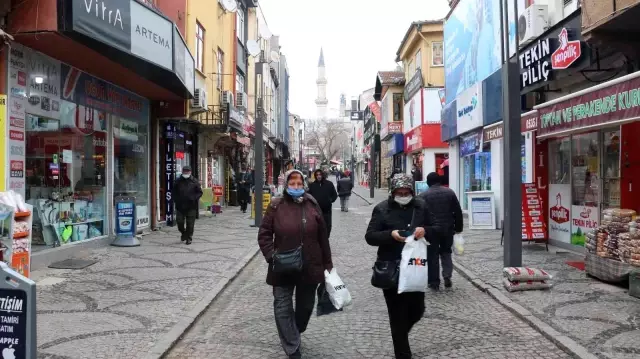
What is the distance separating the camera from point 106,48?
31.2 ft

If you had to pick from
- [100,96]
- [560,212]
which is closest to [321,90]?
[100,96]

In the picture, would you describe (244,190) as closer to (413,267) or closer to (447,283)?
(447,283)

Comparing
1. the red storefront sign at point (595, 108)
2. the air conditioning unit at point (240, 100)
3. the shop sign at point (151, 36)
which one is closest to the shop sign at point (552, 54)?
the red storefront sign at point (595, 108)

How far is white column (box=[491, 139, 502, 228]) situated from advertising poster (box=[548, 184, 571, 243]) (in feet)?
12.1

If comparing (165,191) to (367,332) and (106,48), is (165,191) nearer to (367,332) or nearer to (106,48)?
(106,48)

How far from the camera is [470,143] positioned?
64.6 ft

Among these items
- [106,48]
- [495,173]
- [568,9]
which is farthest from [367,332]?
[495,173]

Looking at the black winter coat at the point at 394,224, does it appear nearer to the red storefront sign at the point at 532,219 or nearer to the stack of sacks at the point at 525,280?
the stack of sacks at the point at 525,280

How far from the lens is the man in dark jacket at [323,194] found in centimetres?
1024

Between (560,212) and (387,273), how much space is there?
8.32 metres

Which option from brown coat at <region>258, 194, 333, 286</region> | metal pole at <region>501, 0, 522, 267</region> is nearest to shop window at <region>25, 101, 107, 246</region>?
brown coat at <region>258, 194, 333, 286</region>

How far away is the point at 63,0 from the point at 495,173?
1254 centimetres

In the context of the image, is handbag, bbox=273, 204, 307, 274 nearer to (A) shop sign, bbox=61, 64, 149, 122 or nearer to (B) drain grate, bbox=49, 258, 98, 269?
(B) drain grate, bbox=49, 258, 98, 269

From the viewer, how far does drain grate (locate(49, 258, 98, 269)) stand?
9609 mm
